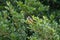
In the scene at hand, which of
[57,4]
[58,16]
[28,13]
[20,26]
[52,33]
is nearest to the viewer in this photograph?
[52,33]

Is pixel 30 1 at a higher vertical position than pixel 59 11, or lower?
higher

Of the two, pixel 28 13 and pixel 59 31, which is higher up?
pixel 28 13

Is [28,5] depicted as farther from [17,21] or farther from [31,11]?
[17,21]

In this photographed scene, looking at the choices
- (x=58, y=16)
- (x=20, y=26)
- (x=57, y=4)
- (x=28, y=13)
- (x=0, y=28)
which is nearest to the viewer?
(x=0, y=28)

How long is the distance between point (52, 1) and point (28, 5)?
504 millimetres

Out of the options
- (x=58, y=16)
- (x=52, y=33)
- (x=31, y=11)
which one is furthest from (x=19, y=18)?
(x=58, y=16)

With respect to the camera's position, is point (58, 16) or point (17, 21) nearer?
point (17, 21)

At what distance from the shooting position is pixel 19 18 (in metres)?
1.75

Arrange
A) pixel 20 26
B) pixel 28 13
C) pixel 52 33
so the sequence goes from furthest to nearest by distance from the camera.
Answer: pixel 28 13, pixel 20 26, pixel 52 33

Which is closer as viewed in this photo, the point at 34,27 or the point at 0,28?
the point at 34,27

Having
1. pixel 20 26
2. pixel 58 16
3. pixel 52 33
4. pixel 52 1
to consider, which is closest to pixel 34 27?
pixel 52 33

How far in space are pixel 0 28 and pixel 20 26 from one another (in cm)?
21

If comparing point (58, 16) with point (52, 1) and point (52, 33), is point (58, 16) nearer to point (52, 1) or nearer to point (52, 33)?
point (52, 1)

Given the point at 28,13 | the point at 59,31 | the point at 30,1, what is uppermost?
the point at 30,1
